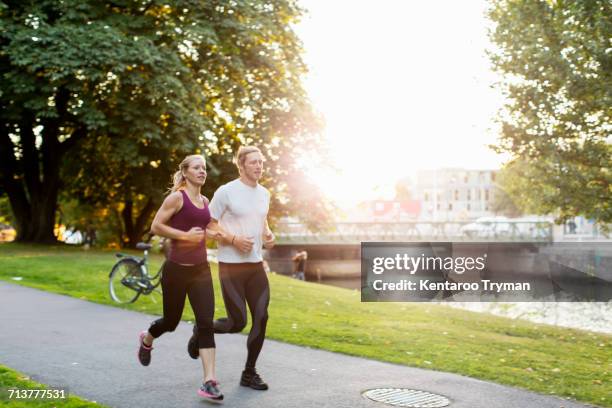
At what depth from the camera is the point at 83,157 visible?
1136 inches

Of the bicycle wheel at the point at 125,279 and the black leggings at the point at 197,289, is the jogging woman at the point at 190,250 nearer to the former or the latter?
the black leggings at the point at 197,289

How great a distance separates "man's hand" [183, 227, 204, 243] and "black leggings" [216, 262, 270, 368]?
436 millimetres

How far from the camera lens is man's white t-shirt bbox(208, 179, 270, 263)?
20.3ft

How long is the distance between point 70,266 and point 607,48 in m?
14.9

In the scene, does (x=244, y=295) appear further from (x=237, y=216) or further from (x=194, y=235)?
(x=194, y=235)

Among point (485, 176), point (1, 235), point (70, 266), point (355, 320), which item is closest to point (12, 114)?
point (70, 266)

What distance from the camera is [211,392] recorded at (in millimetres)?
5730

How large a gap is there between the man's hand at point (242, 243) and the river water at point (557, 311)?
1283 centimetres

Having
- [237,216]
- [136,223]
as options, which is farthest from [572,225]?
[237,216]

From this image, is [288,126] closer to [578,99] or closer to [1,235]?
[578,99]

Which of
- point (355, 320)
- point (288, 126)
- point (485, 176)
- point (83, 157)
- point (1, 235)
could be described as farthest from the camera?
point (485, 176)

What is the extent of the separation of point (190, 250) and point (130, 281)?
6715 millimetres

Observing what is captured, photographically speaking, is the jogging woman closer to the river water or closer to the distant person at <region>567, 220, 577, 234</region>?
the river water

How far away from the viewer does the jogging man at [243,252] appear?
6188 millimetres
